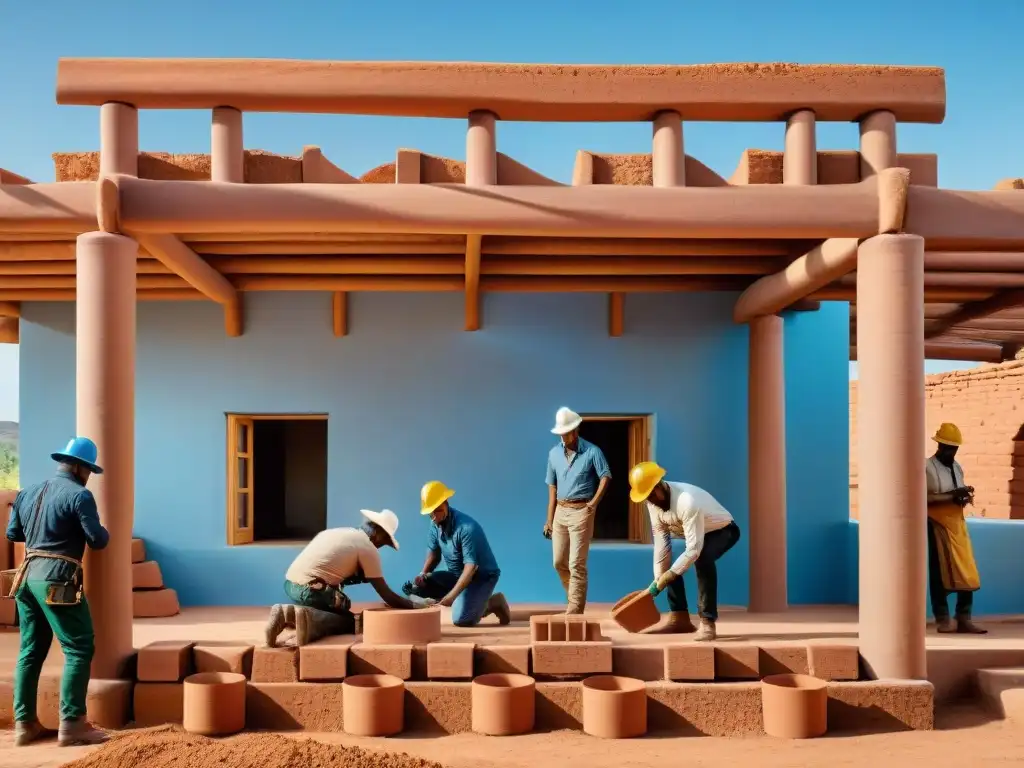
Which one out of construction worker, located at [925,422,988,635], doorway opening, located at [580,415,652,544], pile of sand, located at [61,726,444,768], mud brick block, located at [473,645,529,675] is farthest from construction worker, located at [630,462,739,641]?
doorway opening, located at [580,415,652,544]

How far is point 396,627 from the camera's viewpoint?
20.5 feet

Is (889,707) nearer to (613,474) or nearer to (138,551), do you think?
(138,551)

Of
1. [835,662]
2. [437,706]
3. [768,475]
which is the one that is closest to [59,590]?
[437,706]

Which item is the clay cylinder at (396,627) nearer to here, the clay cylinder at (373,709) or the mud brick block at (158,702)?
the clay cylinder at (373,709)

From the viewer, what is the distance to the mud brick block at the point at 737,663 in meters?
6.13

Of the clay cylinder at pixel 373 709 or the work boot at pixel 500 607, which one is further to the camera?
the work boot at pixel 500 607

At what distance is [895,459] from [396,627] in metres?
3.36

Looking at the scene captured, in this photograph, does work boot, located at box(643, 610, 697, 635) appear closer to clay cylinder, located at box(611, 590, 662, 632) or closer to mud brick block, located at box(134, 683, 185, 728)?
clay cylinder, located at box(611, 590, 662, 632)

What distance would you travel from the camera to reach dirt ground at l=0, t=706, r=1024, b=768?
5.34m

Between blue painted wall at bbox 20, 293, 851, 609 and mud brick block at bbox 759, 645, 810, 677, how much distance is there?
109 inches

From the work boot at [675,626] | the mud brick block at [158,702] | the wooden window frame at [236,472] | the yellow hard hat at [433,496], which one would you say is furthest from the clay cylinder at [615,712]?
the wooden window frame at [236,472]

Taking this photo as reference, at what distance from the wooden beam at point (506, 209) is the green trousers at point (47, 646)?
2349mm

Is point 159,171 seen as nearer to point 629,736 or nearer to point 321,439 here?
point 629,736

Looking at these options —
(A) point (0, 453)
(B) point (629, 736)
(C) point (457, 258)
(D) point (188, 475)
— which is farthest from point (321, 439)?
(A) point (0, 453)
